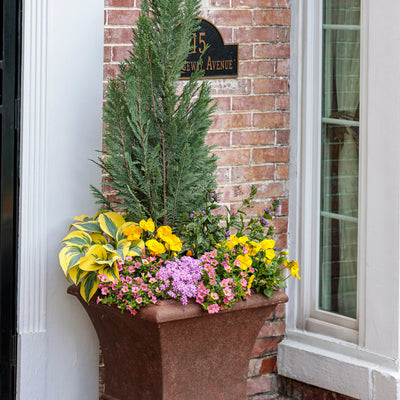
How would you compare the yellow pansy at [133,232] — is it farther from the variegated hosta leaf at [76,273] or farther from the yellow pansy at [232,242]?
the yellow pansy at [232,242]

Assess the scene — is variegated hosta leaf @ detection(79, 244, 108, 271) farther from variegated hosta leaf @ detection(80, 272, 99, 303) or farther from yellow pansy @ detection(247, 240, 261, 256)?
yellow pansy @ detection(247, 240, 261, 256)

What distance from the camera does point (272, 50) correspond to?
3.28 m

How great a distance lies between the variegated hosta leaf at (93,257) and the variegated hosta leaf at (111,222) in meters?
0.11

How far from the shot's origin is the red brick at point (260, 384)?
335 cm

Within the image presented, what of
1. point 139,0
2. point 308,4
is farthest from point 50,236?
point 308,4

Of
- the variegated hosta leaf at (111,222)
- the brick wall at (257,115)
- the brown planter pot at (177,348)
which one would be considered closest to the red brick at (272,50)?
the brick wall at (257,115)

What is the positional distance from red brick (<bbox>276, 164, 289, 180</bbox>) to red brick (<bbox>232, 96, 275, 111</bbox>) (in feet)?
0.93

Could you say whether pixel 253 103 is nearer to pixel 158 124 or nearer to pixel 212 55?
pixel 212 55

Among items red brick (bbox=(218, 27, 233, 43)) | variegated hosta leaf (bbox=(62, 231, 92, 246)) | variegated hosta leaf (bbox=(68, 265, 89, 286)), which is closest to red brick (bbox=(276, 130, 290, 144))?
red brick (bbox=(218, 27, 233, 43))

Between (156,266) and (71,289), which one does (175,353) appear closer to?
(156,266)

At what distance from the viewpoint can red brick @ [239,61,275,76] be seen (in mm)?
3221

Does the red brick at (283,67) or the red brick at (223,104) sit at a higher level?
the red brick at (283,67)

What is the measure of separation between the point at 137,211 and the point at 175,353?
572 mm

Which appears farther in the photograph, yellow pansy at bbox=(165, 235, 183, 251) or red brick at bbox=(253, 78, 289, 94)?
red brick at bbox=(253, 78, 289, 94)
